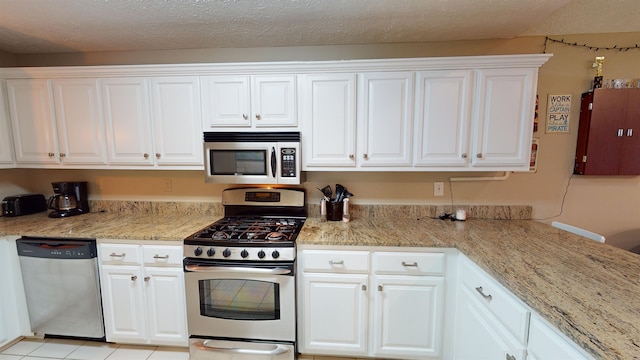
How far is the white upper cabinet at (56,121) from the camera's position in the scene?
2.21 m

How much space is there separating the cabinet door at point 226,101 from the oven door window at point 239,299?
3.96 feet

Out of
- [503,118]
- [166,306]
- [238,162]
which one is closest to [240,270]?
[166,306]

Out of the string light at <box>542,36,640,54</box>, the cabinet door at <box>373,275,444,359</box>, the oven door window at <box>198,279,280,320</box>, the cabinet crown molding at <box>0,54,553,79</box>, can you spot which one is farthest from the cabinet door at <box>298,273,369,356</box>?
the string light at <box>542,36,640,54</box>

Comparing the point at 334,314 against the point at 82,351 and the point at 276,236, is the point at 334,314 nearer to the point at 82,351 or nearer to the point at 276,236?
the point at 276,236

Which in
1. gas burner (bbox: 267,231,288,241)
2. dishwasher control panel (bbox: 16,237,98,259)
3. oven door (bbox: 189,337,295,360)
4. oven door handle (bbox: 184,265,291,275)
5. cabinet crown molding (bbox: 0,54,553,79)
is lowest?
oven door (bbox: 189,337,295,360)

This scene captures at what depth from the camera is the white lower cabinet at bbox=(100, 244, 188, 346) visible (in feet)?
6.36

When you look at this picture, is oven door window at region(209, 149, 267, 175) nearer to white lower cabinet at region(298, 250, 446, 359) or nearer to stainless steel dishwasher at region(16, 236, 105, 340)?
white lower cabinet at region(298, 250, 446, 359)

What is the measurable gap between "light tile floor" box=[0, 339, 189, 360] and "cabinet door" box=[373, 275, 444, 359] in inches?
59.3

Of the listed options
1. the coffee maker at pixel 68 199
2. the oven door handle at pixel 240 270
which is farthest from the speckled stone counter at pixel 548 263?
the coffee maker at pixel 68 199

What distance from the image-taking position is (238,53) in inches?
93.6

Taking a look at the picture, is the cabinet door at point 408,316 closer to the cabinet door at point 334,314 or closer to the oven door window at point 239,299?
the cabinet door at point 334,314

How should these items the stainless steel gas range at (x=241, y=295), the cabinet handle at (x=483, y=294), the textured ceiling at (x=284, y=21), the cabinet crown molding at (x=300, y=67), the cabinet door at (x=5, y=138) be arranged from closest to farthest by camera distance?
the cabinet handle at (x=483, y=294) → the textured ceiling at (x=284, y=21) → the stainless steel gas range at (x=241, y=295) → the cabinet crown molding at (x=300, y=67) → the cabinet door at (x=5, y=138)

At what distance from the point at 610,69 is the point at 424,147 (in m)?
1.66

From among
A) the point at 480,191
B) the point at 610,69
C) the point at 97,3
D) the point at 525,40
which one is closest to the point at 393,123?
the point at 480,191
